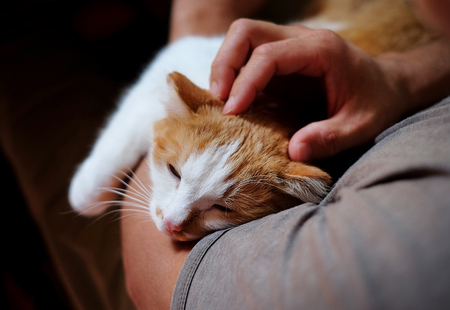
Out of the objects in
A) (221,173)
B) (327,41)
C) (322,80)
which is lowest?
A: (221,173)

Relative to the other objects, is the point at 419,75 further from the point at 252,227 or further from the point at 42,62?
the point at 42,62

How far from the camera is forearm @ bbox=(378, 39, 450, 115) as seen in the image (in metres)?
0.99

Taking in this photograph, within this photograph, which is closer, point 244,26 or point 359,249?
point 359,249

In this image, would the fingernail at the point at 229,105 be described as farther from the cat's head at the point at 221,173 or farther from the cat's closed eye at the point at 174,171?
the cat's closed eye at the point at 174,171

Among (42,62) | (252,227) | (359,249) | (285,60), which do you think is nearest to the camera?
(359,249)

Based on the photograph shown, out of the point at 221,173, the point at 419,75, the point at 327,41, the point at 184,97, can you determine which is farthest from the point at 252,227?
the point at 419,75

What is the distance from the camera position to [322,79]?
91cm

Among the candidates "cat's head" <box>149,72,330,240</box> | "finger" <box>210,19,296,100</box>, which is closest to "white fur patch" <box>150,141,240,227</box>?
"cat's head" <box>149,72,330,240</box>

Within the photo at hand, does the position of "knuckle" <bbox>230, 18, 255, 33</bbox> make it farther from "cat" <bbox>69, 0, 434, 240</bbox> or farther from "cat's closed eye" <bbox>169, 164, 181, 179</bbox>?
"cat's closed eye" <bbox>169, 164, 181, 179</bbox>

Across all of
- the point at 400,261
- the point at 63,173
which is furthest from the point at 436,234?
the point at 63,173

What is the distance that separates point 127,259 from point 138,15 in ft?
4.91

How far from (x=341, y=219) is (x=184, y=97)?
0.60 meters

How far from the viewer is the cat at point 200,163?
861 mm

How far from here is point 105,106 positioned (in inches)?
60.1
